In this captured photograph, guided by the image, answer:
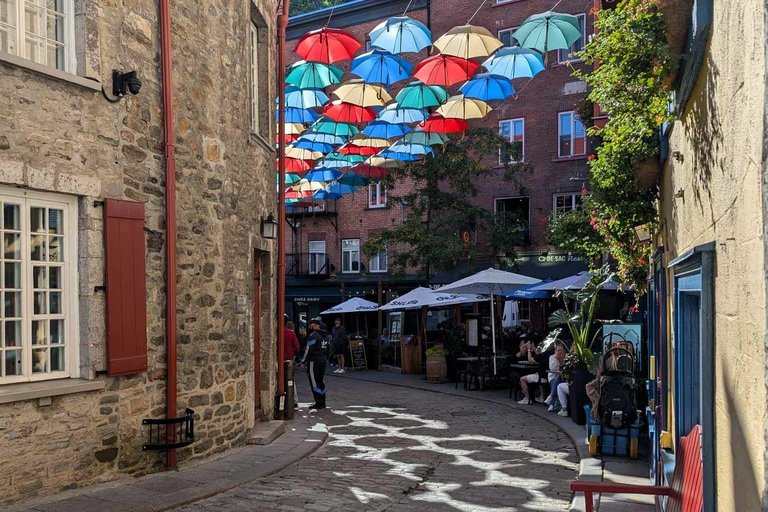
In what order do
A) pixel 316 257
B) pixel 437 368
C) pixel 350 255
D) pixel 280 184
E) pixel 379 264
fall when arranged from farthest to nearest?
pixel 316 257 → pixel 350 255 → pixel 379 264 → pixel 437 368 → pixel 280 184

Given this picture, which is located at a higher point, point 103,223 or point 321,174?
point 321,174

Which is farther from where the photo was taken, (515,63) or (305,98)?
(305,98)

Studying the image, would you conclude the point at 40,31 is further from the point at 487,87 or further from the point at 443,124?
the point at 443,124

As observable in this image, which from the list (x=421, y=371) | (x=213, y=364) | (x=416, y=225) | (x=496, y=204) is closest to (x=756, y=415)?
(x=213, y=364)

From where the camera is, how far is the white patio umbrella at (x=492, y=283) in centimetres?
1875

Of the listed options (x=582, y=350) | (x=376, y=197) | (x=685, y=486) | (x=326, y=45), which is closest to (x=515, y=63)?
(x=326, y=45)

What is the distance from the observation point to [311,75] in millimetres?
16969

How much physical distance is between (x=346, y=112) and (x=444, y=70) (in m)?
3.83

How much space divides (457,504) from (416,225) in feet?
60.0

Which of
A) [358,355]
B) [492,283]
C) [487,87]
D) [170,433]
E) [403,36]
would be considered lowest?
[358,355]

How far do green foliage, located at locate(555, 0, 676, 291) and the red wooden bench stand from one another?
2.24 metres

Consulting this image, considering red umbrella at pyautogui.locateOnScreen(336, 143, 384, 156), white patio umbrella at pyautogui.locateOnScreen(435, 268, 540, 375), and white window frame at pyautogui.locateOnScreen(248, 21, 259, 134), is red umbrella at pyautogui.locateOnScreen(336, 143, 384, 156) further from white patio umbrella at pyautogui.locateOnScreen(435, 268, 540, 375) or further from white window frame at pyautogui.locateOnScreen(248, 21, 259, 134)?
white window frame at pyautogui.locateOnScreen(248, 21, 259, 134)

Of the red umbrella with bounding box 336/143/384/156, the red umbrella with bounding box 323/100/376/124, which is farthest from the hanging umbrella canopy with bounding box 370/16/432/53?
the red umbrella with bounding box 336/143/384/156

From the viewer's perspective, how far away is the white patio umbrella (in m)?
18.8
